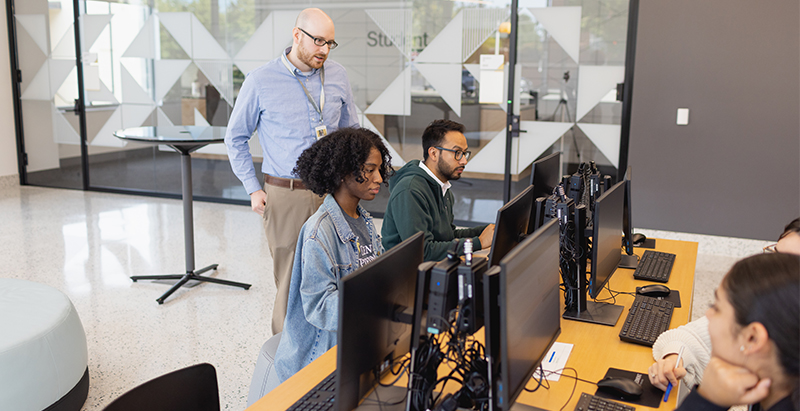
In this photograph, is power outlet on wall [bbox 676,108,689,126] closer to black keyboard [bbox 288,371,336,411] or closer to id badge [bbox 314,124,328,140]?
id badge [bbox 314,124,328,140]

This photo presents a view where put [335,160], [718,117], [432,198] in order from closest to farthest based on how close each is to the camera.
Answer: [335,160], [432,198], [718,117]

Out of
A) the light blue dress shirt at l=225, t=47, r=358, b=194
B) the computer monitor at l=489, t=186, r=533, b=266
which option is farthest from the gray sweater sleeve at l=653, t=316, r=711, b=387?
the light blue dress shirt at l=225, t=47, r=358, b=194

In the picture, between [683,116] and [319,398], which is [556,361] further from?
[683,116]

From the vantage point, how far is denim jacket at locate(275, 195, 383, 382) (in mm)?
1755

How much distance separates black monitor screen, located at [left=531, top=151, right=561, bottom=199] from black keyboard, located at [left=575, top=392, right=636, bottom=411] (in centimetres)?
119

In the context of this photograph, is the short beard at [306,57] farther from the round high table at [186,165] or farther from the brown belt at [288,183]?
the round high table at [186,165]

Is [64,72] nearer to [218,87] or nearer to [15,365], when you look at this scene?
[218,87]

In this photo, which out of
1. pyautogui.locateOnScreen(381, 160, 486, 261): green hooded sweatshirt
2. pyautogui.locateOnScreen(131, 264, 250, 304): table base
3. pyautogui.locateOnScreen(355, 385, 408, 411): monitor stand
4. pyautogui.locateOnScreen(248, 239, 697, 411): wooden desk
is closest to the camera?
pyautogui.locateOnScreen(355, 385, 408, 411): monitor stand

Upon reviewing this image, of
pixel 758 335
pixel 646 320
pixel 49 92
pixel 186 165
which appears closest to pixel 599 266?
pixel 646 320

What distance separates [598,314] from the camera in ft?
6.89

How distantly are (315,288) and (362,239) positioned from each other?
323mm

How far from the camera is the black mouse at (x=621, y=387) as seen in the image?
1534 millimetres

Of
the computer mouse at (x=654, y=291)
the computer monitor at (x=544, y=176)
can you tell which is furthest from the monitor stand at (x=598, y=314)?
the computer monitor at (x=544, y=176)

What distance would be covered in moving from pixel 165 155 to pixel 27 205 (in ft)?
4.70
